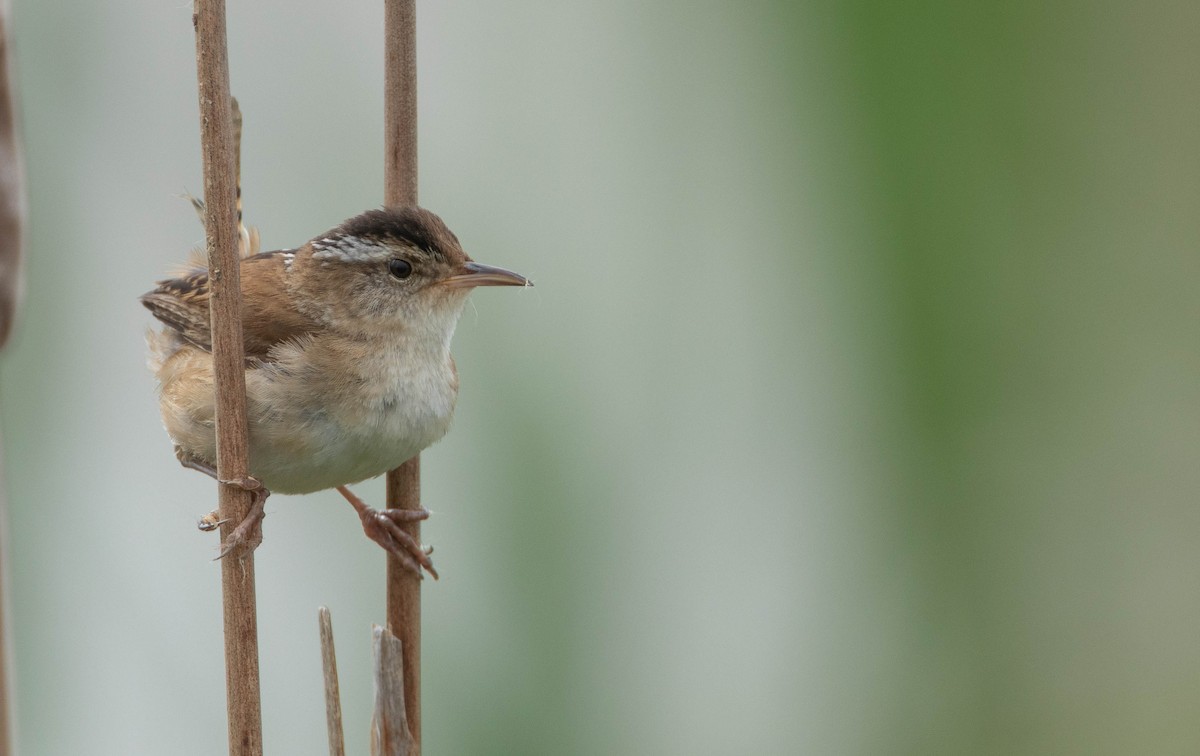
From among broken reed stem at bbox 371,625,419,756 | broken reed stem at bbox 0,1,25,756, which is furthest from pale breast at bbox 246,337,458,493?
broken reed stem at bbox 0,1,25,756

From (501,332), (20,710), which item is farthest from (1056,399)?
(20,710)

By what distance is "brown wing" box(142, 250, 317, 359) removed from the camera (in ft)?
8.09

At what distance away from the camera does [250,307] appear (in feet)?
8.33

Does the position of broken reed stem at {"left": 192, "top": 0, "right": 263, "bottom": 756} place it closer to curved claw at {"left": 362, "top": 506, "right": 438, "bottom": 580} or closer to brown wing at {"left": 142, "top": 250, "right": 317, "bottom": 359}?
curved claw at {"left": 362, "top": 506, "right": 438, "bottom": 580}

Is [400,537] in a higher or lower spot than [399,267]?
lower

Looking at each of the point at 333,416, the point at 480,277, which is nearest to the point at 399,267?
the point at 480,277

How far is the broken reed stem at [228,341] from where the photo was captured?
1.67 metres

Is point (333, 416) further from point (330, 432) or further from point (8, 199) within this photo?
point (8, 199)

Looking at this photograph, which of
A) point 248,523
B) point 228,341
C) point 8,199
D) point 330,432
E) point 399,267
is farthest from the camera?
point 399,267

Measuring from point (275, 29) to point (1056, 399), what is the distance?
2463 mm

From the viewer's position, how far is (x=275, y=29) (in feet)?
11.1

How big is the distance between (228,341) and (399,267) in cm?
91

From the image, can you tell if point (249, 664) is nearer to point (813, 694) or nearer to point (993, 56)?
point (813, 694)

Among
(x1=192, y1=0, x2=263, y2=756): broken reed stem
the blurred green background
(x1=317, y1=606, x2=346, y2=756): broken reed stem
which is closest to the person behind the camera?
(x1=192, y1=0, x2=263, y2=756): broken reed stem
